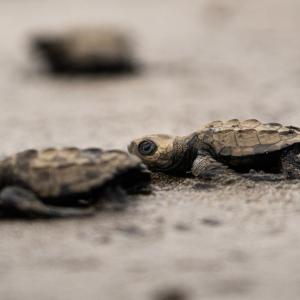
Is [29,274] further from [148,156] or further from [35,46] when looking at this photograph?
[35,46]

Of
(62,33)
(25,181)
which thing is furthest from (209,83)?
(25,181)

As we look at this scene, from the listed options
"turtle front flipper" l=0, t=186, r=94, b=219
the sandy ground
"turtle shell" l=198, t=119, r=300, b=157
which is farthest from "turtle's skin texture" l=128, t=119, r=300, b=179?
"turtle front flipper" l=0, t=186, r=94, b=219

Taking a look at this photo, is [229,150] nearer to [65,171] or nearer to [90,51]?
[65,171]

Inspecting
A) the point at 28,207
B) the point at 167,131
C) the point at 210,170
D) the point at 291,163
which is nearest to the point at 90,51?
the point at 167,131

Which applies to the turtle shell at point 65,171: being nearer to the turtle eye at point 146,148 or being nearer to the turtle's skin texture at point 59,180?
the turtle's skin texture at point 59,180

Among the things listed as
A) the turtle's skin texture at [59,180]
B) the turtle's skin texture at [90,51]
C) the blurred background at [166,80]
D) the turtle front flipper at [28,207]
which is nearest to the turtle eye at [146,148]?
the turtle's skin texture at [59,180]
